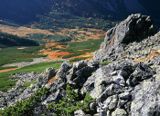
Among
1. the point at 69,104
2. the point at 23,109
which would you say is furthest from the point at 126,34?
the point at 23,109

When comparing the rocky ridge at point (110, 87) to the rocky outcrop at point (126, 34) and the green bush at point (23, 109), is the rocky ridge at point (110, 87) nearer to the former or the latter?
the green bush at point (23, 109)

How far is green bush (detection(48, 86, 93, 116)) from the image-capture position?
1770 inches

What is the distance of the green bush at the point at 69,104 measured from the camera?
4497 centimetres

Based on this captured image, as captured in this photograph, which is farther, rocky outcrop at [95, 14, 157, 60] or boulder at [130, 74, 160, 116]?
rocky outcrop at [95, 14, 157, 60]

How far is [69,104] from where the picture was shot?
46.7 metres

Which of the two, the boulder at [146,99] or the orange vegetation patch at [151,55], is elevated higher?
the orange vegetation patch at [151,55]

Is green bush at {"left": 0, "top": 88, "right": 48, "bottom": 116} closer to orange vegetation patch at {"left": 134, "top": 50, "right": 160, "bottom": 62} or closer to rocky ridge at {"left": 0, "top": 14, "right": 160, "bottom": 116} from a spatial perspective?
rocky ridge at {"left": 0, "top": 14, "right": 160, "bottom": 116}

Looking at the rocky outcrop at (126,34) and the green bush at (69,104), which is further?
the rocky outcrop at (126,34)

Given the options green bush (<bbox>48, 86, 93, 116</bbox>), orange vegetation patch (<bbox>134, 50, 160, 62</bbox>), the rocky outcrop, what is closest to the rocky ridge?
orange vegetation patch (<bbox>134, 50, 160, 62</bbox>)

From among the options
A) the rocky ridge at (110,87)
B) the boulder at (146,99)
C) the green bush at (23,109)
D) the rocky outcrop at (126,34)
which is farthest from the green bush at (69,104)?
the rocky outcrop at (126,34)

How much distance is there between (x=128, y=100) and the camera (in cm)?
4216

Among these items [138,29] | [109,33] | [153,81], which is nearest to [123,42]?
[138,29]

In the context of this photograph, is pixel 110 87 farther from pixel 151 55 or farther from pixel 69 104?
A: pixel 151 55

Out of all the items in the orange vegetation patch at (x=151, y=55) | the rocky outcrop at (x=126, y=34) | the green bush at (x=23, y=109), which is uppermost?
the rocky outcrop at (x=126, y=34)
